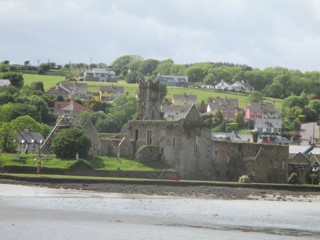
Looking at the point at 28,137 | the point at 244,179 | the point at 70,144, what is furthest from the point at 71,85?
the point at 70,144

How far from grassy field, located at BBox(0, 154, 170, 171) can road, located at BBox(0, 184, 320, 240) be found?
8.54 m

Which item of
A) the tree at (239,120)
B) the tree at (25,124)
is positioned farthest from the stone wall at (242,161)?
the tree at (239,120)

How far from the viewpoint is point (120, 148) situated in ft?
248

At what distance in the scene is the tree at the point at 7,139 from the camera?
7462 centimetres

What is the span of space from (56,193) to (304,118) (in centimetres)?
9419

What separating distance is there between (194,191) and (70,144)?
36.7 ft

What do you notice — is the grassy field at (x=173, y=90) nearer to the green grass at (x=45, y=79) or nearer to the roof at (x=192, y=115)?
the green grass at (x=45, y=79)

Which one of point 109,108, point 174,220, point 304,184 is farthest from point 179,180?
point 109,108

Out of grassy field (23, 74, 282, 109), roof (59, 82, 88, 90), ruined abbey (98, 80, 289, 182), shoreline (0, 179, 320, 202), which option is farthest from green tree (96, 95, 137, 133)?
shoreline (0, 179, 320, 202)

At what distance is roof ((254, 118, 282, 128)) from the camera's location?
132875 millimetres

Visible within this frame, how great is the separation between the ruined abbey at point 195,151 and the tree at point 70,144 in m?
5.50

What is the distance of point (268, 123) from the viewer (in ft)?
436

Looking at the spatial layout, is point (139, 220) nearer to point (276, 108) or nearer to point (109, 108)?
point (109, 108)

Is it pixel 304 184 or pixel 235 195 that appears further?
pixel 304 184
